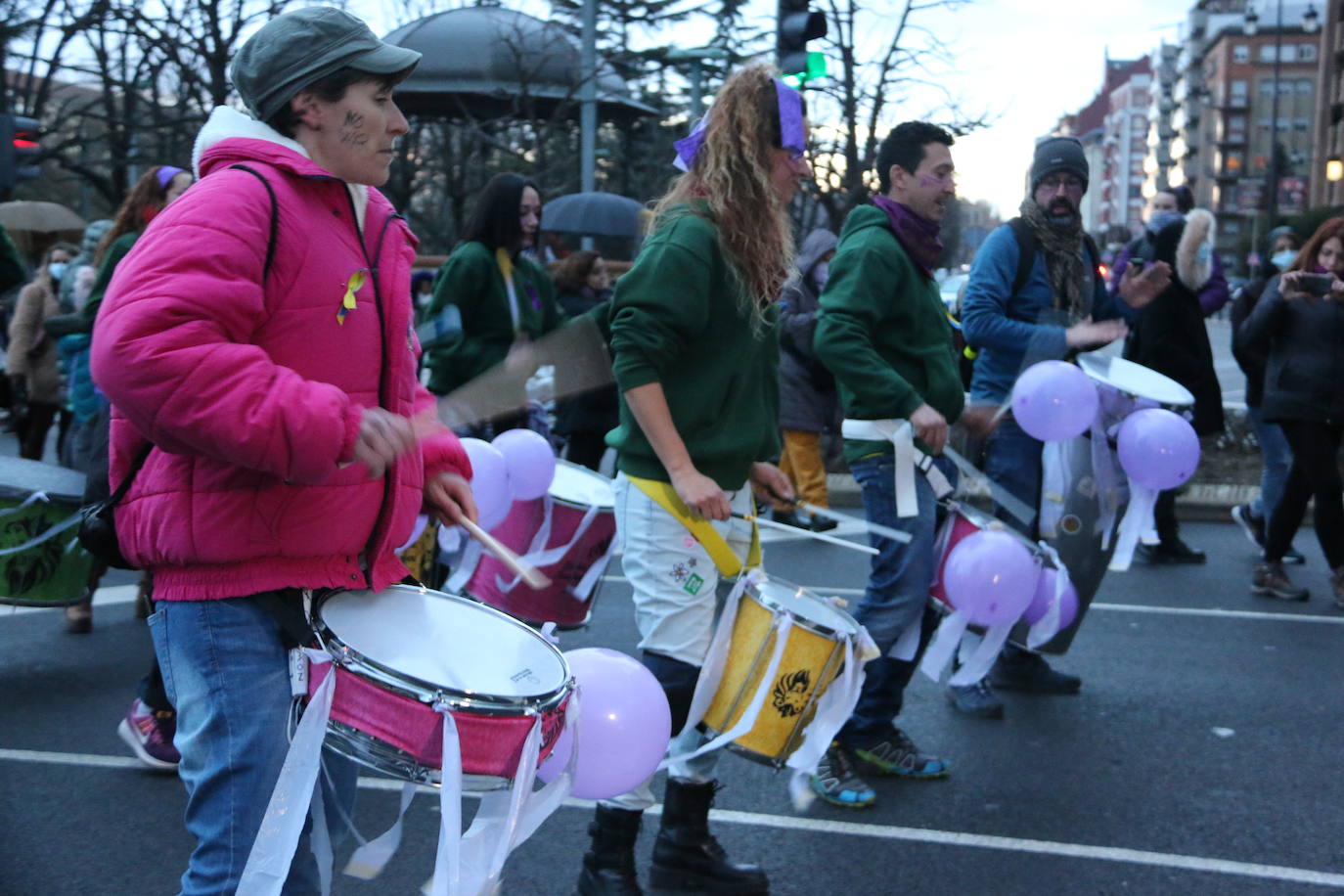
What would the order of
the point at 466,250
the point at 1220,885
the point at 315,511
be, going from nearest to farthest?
the point at 315,511
the point at 1220,885
the point at 466,250

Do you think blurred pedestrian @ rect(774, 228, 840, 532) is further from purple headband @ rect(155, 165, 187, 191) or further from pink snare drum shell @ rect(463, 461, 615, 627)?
purple headband @ rect(155, 165, 187, 191)

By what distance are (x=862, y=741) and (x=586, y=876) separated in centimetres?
133

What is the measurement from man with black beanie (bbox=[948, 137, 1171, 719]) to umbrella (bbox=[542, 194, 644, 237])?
779cm

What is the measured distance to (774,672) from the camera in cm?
341

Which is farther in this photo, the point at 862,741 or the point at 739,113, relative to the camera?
the point at 862,741

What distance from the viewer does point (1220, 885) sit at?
144 inches

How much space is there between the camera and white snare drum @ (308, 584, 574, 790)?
2084 mm

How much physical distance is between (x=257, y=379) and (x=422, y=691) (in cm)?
50

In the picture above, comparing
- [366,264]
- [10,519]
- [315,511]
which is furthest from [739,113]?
[10,519]

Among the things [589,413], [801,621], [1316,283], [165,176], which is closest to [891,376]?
[801,621]

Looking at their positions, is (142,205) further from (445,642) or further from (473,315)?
(445,642)

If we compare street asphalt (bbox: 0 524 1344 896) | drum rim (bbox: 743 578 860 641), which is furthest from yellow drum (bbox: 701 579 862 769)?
street asphalt (bbox: 0 524 1344 896)

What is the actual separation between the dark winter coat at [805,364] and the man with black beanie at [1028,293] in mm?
3265

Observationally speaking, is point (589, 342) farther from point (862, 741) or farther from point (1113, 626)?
point (1113, 626)
